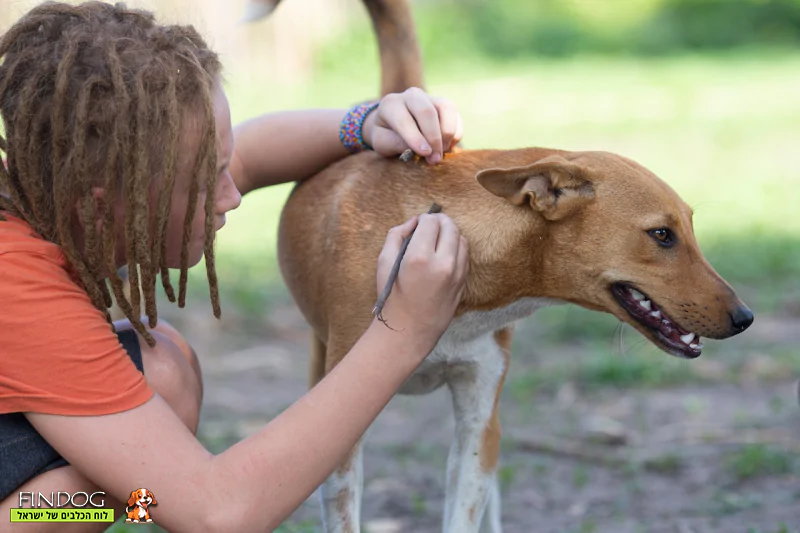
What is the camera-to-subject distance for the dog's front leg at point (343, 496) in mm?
2729

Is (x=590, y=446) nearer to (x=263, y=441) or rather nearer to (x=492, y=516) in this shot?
(x=492, y=516)

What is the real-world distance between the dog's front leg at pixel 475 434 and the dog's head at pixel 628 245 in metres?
0.43

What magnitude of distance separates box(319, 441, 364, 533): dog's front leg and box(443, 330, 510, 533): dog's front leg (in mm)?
285

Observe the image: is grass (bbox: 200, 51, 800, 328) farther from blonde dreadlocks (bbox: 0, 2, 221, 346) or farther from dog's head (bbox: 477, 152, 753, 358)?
blonde dreadlocks (bbox: 0, 2, 221, 346)

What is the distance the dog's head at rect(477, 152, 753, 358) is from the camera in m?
2.45

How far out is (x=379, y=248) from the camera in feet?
8.75

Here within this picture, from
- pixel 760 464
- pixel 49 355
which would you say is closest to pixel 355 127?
pixel 49 355

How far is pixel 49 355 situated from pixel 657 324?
1.39m

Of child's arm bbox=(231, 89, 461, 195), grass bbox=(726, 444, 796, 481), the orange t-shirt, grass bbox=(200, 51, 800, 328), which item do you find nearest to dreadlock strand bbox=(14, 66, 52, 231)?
the orange t-shirt

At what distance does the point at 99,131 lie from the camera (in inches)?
79.3

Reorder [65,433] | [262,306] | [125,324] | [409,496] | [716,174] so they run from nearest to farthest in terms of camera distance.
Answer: [65,433] < [125,324] < [409,496] < [262,306] < [716,174]

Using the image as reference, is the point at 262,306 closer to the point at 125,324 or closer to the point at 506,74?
the point at 125,324

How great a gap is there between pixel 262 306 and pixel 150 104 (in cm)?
386

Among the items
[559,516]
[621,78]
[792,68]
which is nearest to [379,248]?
[559,516]
